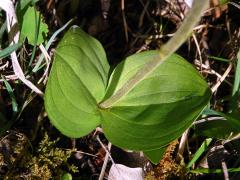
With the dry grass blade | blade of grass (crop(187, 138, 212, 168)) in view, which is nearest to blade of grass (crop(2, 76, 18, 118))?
the dry grass blade

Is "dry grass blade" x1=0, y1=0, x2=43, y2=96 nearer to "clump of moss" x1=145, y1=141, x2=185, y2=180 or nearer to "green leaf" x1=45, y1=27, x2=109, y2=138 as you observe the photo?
"green leaf" x1=45, y1=27, x2=109, y2=138

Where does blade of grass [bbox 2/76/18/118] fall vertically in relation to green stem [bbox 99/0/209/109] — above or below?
below

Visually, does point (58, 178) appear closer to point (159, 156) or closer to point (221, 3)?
point (159, 156)

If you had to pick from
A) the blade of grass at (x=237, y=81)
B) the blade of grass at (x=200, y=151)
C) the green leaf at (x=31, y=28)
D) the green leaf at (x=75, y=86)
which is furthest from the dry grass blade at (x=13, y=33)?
the blade of grass at (x=237, y=81)

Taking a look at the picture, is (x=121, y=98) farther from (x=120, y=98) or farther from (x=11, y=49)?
(x=11, y=49)

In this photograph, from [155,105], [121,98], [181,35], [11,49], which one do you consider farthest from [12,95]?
[181,35]
